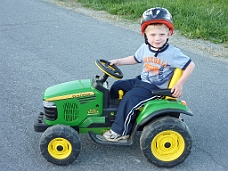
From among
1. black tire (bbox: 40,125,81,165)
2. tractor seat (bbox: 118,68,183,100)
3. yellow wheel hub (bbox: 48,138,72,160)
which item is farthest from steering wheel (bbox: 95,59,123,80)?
yellow wheel hub (bbox: 48,138,72,160)

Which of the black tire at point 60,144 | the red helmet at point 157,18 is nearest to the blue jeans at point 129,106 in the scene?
the black tire at point 60,144

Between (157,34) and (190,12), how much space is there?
5305 mm

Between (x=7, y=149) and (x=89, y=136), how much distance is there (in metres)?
0.84

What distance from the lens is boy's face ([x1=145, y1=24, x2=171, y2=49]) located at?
13.2ft

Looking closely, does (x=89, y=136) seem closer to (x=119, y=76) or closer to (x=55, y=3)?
(x=119, y=76)

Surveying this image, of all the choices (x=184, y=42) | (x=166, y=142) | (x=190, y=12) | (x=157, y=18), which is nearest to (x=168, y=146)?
(x=166, y=142)

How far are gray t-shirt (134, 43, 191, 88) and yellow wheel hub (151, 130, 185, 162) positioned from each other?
510 mm

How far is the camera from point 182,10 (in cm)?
918

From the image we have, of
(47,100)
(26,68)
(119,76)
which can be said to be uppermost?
(119,76)

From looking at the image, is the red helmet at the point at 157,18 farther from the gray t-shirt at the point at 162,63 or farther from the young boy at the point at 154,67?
the gray t-shirt at the point at 162,63

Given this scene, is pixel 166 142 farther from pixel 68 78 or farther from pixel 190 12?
pixel 190 12

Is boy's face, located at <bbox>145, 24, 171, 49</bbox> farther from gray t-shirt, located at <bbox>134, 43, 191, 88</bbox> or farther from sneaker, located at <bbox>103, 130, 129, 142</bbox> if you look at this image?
sneaker, located at <bbox>103, 130, 129, 142</bbox>

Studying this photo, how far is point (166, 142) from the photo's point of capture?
A: 13.2 ft

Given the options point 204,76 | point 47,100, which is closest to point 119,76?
point 47,100
